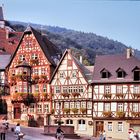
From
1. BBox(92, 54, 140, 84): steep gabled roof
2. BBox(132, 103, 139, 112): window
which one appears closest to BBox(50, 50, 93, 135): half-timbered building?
BBox(92, 54, 140, 84): steep gabled roof

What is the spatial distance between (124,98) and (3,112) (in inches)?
370

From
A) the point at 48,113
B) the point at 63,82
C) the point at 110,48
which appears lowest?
the point at 48,113

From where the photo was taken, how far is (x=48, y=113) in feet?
115

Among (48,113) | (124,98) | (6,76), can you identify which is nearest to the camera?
(124,98)

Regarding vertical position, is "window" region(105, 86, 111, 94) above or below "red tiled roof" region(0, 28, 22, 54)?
→ below

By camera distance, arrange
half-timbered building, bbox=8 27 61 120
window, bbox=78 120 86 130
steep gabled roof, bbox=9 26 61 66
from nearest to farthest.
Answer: window, bbox=78 120 86 130, half-timbered building, bbox=8 27 61 120, steep gabled roof, bbox=9 26 61 66

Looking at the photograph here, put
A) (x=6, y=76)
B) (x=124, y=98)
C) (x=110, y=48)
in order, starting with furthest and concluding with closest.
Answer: (x=110, y=48), (x=6, y=76), (x=124, y=98)

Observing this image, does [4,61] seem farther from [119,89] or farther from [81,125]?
[119,89]

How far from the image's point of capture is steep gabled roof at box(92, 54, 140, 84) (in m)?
33.5

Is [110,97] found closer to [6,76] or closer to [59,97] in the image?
[59,97]

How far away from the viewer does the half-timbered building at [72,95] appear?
34031mm

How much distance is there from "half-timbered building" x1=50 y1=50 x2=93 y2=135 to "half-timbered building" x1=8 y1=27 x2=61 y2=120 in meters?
0.87

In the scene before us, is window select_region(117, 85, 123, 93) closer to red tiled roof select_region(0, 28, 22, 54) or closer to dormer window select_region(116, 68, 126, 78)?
dormer window select_region(116, 68, 126, 78)

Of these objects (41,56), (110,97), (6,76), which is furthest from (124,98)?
(6,76)
